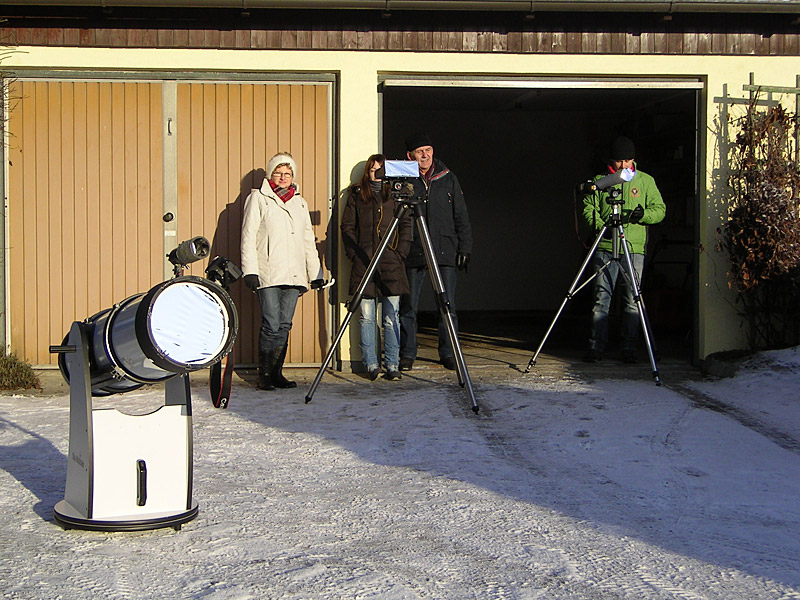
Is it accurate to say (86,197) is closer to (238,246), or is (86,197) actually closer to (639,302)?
(238,246)

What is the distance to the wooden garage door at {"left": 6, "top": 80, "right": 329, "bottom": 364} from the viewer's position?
25.6ft

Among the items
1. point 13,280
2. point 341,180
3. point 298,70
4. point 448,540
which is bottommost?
point 448,540

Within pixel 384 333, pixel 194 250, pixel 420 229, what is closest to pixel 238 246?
pixel 384 333

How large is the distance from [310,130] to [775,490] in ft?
15.3

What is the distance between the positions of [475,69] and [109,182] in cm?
300

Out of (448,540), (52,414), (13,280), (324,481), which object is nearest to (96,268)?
(13,280)

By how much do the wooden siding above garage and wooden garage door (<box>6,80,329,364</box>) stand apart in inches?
14.4

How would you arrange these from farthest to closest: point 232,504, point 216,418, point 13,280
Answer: point 13,280, point 216,418, point 232,504

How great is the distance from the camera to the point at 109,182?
7836 mm

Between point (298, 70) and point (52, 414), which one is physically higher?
point (298, 70)

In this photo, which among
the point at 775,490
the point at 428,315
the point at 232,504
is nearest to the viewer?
the point at 232,504

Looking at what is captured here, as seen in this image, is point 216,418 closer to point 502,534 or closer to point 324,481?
point 324,481

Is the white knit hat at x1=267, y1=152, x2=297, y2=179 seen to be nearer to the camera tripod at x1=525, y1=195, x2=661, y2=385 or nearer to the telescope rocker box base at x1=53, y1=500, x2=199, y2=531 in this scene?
the camera tripod at x1=525, y1=195, x2=661, y2=385

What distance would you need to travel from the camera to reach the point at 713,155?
815cm
